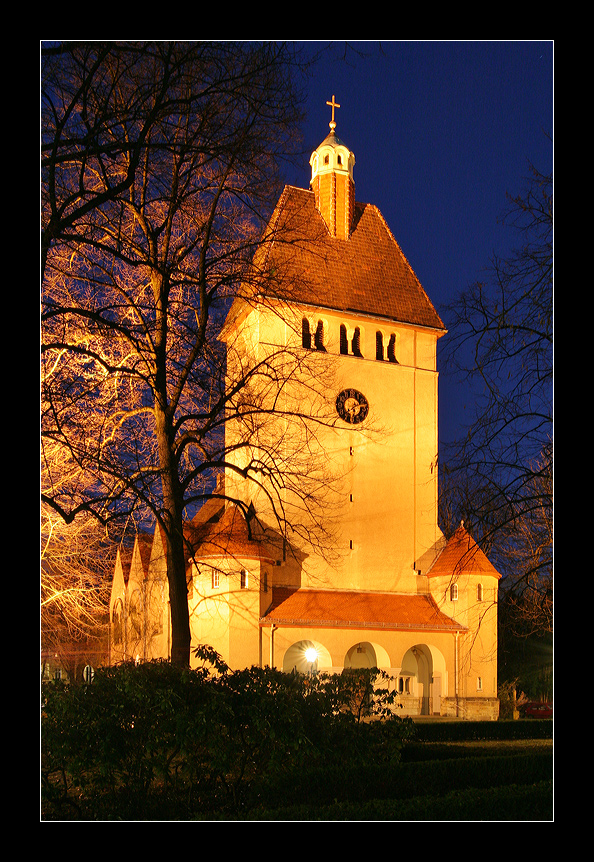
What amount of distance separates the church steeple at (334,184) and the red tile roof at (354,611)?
13214 millimetres

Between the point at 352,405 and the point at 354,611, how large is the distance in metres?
7.24

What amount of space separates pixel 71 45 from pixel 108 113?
0.69 metres

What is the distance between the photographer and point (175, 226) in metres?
12.5

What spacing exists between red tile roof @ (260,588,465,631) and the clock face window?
6062mm

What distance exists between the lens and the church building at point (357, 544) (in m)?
27.8

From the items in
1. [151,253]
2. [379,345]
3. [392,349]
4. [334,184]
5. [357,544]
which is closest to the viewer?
[151,253]

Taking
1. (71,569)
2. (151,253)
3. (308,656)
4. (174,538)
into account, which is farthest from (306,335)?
(174,538)

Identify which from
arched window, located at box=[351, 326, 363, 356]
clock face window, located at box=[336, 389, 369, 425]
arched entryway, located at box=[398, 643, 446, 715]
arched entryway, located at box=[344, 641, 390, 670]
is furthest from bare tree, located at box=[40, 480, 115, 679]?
arched window, located at box=[351, 326, 363, 356]

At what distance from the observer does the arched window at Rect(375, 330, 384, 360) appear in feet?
106

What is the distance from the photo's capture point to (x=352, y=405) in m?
31.2

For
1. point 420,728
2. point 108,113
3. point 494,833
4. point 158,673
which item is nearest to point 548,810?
point 494,833

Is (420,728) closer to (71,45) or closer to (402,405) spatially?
(402,405)

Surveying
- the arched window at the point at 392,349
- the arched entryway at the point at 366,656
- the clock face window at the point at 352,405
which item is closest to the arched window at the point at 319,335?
the clock face window at the point at 352,405

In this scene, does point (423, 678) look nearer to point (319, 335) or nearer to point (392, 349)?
point (392, 349)
